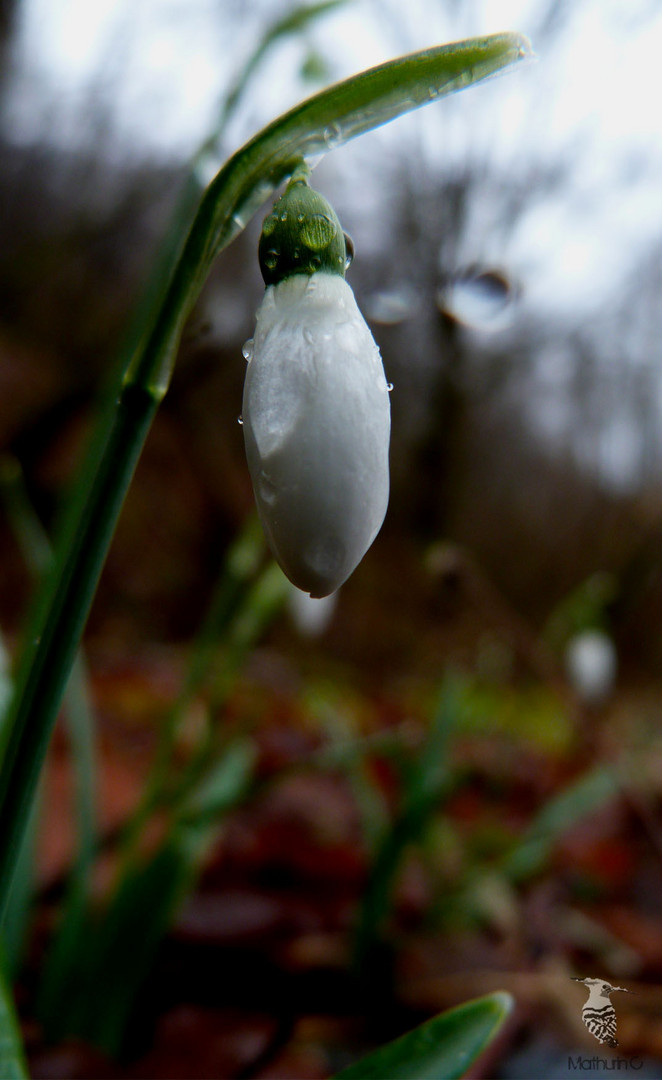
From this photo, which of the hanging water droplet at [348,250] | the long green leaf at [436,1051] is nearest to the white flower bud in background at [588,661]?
the long green leaf at [436,1051]

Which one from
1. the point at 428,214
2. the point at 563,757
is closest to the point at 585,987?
the point at 563,757

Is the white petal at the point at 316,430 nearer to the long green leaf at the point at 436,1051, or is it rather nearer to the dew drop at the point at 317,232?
the dew drop at the point at 317,232

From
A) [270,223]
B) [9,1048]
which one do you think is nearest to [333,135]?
[270,223]

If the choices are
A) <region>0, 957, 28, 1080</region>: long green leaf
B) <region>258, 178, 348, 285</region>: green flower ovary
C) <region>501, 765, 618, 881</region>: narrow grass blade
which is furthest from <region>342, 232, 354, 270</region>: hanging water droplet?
<region>501, 765, 618, 881</region>: narrow grass blade

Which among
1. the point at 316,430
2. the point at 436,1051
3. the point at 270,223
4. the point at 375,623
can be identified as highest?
the point at 375,623

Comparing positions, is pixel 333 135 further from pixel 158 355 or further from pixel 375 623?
pixel 375 623

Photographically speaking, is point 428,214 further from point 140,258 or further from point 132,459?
point 132,459

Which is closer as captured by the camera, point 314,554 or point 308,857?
point 314,554
